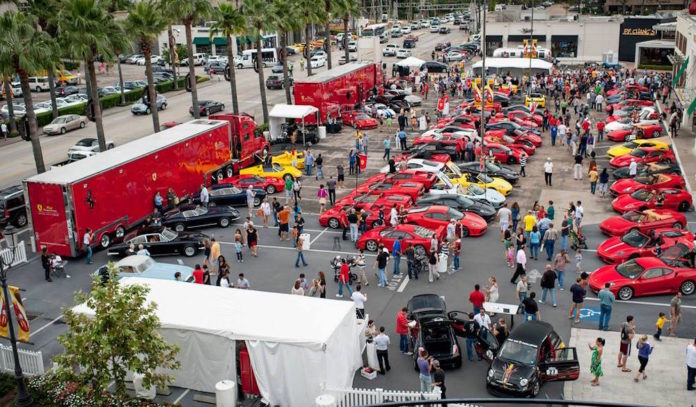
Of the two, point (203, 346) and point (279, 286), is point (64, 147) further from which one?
point (203, 346)

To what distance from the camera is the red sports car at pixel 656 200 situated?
96.3 feet

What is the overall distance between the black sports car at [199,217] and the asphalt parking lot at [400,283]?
41cm

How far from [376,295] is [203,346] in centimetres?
712

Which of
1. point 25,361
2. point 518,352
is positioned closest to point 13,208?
point 25,361

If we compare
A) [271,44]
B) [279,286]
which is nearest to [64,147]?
[279,286]

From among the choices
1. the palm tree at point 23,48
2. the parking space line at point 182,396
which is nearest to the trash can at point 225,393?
the parking space line at point 182,396

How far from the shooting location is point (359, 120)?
49.1 meters

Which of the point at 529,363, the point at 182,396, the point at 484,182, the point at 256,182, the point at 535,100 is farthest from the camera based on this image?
the point at 535,100

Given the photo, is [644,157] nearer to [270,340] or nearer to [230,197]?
[230,197]

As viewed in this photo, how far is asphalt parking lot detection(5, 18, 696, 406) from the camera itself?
18.5 m

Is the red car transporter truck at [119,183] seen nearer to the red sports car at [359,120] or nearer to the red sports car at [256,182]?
the red sports car at [256,182]

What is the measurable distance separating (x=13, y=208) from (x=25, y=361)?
1392 cm

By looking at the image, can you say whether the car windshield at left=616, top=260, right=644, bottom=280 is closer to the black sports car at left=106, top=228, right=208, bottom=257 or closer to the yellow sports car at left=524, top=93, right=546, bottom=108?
the black sports car at left=106, top=228, right=208, bottom=257

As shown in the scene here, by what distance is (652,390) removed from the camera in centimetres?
1712
